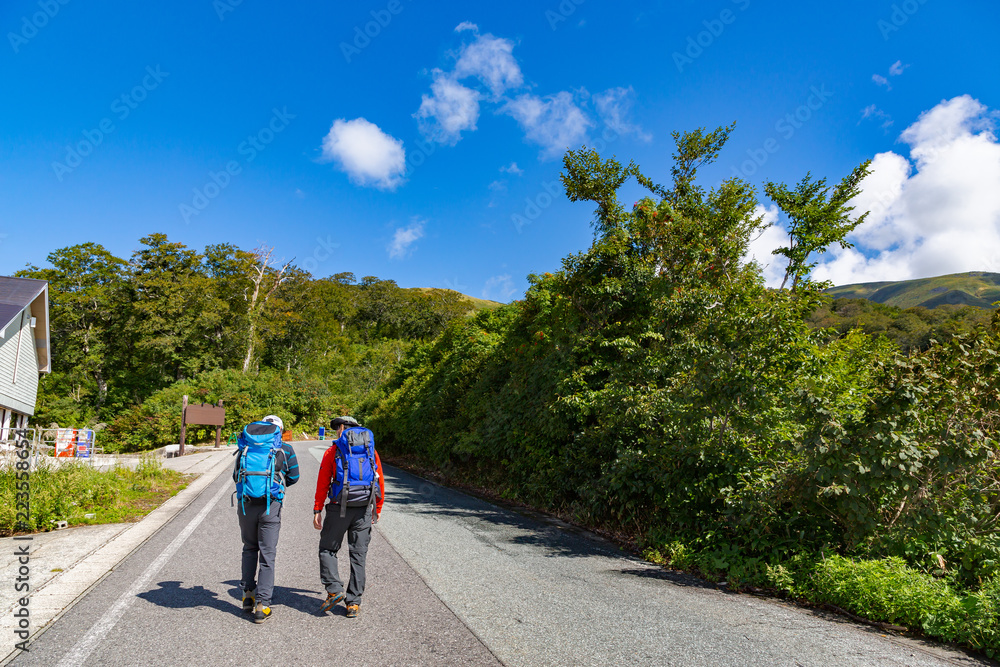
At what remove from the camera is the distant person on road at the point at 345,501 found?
4836 mm

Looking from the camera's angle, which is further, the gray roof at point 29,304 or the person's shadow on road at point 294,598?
the gray roof at point 29,304

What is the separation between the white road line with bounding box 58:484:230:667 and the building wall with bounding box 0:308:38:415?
16.9m

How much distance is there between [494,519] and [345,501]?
6.17 m

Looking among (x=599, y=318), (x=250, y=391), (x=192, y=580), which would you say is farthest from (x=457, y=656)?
(x=250, y=391)

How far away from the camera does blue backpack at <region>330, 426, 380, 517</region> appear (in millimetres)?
4871

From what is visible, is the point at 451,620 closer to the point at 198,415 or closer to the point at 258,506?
the point at 258,506

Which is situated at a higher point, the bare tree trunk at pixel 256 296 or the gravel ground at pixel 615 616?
the bare tree trunk at pixel 256 296

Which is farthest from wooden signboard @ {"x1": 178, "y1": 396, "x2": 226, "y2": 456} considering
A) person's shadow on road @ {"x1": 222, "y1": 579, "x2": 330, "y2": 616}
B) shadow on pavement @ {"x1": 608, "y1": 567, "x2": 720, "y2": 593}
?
shadow on pavement @ {"x1": 608, "y1": 567, "x2": 720, "y2": 593}

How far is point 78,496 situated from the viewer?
29.5 ft

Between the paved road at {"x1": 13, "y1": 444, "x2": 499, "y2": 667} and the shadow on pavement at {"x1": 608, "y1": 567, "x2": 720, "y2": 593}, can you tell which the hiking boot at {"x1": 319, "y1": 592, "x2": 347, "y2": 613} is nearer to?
the paved road at {"x1": 13, "y1": 444, "x2": 499, "y2": 667}

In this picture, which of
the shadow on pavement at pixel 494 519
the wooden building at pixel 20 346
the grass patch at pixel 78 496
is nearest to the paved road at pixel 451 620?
the shadow on pavement at pixel 494 519

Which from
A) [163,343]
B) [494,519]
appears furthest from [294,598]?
[163,343]

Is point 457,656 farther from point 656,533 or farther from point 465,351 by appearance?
point 465,351

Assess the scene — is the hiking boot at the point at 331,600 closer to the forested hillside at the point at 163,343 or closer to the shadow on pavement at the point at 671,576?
the shadow on pavement at the point at 671,576
